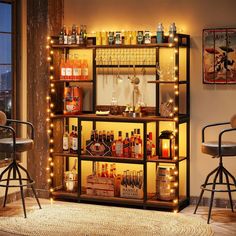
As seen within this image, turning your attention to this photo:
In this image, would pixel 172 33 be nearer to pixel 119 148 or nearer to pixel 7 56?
pixel 119 148

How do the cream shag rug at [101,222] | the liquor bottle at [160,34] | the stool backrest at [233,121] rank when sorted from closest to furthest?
the cream shag rug at [101,222] → the stool backrest at [233,121] → the liquor bottle at [160,34]

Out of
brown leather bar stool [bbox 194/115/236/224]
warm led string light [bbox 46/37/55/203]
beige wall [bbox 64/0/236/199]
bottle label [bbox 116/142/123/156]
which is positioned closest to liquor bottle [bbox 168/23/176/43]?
beige wall [bbox 64/0/236/199]

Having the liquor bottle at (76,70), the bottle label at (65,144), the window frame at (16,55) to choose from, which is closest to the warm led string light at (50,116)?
the bottle label at (65,144)

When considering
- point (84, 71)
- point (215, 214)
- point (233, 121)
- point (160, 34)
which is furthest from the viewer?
point (84, 71)

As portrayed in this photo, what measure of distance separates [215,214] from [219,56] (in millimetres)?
1613

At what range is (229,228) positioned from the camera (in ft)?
18.6

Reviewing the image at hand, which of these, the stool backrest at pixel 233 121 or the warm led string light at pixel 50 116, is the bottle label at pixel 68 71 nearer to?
the warm led string light at pixel 50 116

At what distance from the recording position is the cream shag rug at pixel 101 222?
554 cm

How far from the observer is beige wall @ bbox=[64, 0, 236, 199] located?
6.43 metres

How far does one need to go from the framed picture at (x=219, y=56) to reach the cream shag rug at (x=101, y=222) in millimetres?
1470

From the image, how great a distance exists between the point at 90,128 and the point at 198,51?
5.05ft

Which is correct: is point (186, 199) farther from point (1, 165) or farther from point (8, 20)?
point (8, 20)

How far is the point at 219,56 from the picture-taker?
252 inches

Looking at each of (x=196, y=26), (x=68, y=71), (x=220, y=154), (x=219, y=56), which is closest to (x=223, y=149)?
(x=220, y=154)
